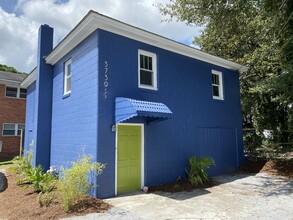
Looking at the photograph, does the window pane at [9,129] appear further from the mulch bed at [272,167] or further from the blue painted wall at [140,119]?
the mulch bed at [272,167]

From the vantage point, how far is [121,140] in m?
8.58

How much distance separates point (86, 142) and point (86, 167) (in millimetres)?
1554

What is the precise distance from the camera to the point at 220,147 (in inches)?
484

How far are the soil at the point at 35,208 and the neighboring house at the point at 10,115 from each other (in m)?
13.0

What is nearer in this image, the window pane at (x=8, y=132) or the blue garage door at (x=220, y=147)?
the blue garage door at (x=220, y=147)

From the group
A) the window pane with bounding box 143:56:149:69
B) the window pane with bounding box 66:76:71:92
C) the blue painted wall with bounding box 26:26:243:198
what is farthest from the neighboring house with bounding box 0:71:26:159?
the window pane with bounding box 143:56:149:69

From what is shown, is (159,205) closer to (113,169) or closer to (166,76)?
(113,169)

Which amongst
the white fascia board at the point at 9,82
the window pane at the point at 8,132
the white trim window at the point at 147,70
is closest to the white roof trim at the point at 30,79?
the white fascia board at the point at 9,82

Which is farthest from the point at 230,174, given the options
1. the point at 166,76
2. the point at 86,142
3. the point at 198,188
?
the point at 86,142

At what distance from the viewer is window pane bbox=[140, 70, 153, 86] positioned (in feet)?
31.3

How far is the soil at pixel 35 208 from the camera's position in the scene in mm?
6367

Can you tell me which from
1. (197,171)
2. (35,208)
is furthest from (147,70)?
(35,208)

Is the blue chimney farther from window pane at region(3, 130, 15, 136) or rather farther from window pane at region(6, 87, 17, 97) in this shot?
window pane at region(6, 87, 17, 97)

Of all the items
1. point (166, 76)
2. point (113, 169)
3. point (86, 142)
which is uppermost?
point (166, 76)
